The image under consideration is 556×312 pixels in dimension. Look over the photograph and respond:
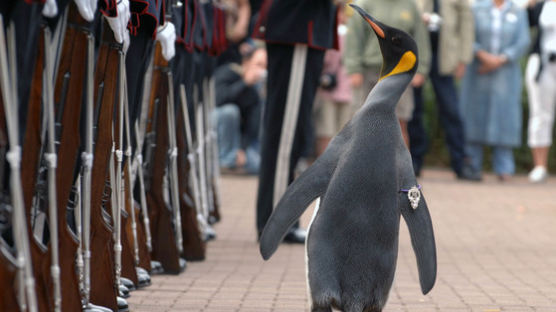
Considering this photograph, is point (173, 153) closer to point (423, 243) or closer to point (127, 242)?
point (127, 242)

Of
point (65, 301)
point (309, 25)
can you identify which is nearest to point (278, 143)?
point (309, 25)

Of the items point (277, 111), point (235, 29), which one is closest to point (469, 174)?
point (235, 29)

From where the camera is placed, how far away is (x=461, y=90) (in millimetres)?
14203

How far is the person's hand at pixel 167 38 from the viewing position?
5113 millimetres

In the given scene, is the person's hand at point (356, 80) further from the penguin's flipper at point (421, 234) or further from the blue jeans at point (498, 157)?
the penguin's flipper at point (421, 234)

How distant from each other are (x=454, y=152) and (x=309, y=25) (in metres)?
7.04

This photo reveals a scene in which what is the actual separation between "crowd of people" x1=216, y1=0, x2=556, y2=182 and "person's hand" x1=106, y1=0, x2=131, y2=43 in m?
8.05

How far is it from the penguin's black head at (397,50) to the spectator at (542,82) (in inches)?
376

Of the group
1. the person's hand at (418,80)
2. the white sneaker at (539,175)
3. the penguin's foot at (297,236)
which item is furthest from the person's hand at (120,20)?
the white sneaker at (539,175)

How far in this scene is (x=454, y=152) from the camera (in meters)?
13.5

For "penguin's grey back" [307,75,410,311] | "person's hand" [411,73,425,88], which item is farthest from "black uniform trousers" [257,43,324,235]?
"person's hand" [411,73,425,88]

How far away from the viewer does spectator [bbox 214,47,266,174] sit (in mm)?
12695

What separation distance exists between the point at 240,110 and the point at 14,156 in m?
→ 10.0

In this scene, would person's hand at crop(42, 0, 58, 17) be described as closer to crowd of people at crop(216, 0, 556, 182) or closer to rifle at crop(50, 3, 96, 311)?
rifle at crop(50, 3, 96, 311)
